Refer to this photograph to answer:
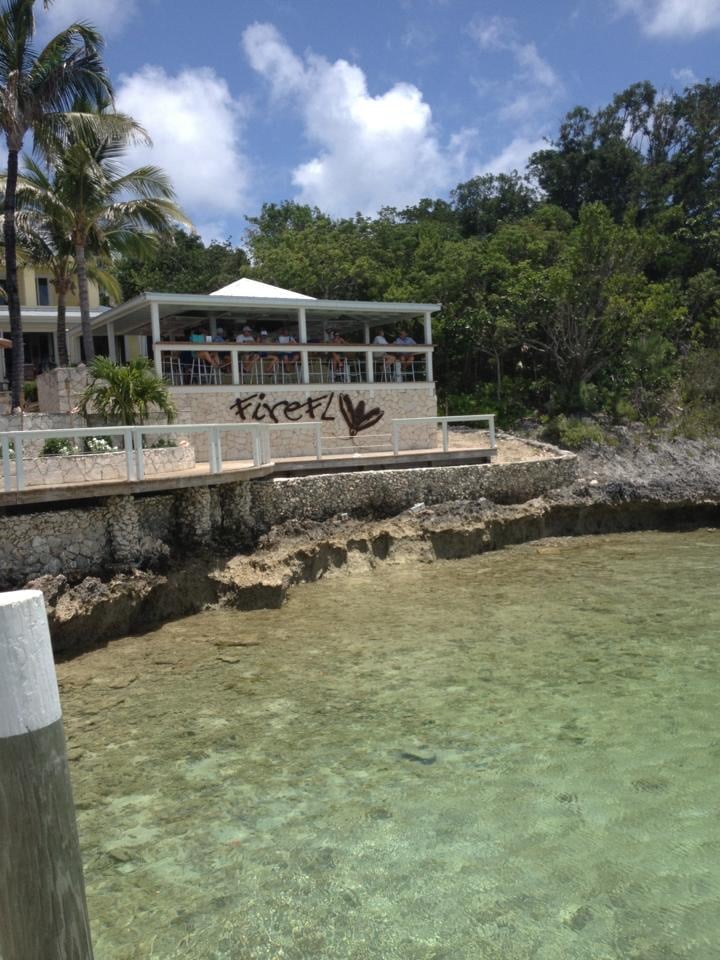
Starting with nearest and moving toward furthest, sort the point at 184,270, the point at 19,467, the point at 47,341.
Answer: the point at 19,467, the point at 47,341, the point at 184,270

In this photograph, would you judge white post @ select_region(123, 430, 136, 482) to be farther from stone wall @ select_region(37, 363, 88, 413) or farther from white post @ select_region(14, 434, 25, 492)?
stone wall @ select_region(37, 363, 88, 413)

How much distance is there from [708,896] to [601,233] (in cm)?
2413

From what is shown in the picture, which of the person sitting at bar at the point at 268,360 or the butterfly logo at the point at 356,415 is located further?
the butterfly logo at the point at 356,415

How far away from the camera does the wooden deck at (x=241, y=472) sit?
11086mm

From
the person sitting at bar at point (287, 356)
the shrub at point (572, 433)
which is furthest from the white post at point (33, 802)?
the shrub at point (572, 433)

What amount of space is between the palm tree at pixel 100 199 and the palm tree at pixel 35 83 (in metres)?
0.59

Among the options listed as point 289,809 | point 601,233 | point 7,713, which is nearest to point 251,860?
point 289,809

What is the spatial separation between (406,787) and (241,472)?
319 inches

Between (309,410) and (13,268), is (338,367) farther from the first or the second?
(13,268)

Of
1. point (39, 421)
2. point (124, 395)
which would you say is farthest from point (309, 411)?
point (39, 421)

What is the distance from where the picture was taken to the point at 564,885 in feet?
16.7

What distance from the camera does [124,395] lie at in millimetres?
16547

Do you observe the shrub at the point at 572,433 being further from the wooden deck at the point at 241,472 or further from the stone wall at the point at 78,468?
the stone wall at the point at 78,468

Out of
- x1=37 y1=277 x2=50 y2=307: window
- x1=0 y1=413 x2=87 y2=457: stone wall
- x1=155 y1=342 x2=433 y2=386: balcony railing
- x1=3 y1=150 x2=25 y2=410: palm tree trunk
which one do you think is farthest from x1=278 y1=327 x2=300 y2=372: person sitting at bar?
x1=37 y1=277 x2=50 y2=307: window
